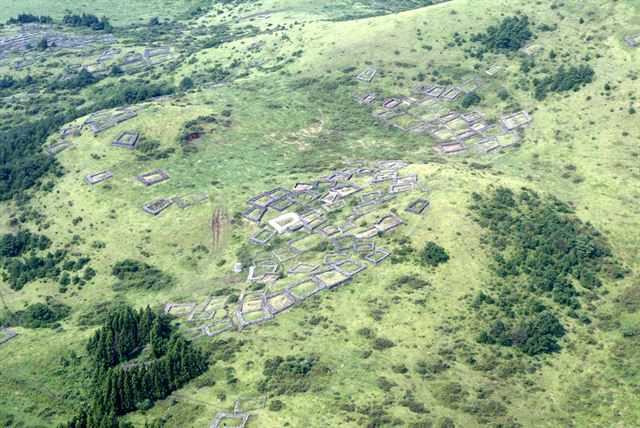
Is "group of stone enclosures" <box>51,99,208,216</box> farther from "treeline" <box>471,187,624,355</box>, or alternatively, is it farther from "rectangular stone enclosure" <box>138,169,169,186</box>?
"treeline" <box>471,187,624,355</box>

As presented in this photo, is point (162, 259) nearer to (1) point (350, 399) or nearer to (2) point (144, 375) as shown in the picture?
(2) point (144, 375)

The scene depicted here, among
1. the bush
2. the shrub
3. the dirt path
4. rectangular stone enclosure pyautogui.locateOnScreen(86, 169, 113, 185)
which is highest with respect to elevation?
rectangular stone enclosure pyautogui.locateOnScreen(86, 169, 113, 185)

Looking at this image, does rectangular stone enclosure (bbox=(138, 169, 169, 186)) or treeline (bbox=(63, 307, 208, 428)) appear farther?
rectangular stone enclosure (bbox=(138, 169, 169, 186))

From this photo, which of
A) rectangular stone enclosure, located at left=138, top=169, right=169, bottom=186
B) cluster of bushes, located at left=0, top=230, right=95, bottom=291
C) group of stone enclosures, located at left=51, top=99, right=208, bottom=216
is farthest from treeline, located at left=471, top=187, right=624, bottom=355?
cluster of bushes, located at left=0, top=230, right=95, bottom=291

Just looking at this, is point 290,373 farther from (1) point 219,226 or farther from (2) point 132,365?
(1) point 219,226

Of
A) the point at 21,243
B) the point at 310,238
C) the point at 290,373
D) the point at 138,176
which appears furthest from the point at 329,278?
the point at 21,243

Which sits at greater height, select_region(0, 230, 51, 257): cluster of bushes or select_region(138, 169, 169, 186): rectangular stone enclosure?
select_region(138, 169, 169, 186): rectangular stone enclosure

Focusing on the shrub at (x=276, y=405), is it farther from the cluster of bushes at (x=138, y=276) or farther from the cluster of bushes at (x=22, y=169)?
the cluster of bushes at (x=22, y=169)

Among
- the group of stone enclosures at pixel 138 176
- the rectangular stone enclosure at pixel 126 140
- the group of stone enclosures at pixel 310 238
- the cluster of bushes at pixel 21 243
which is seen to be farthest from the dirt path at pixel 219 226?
the rectangular stone enclosure at pixel 126 140
